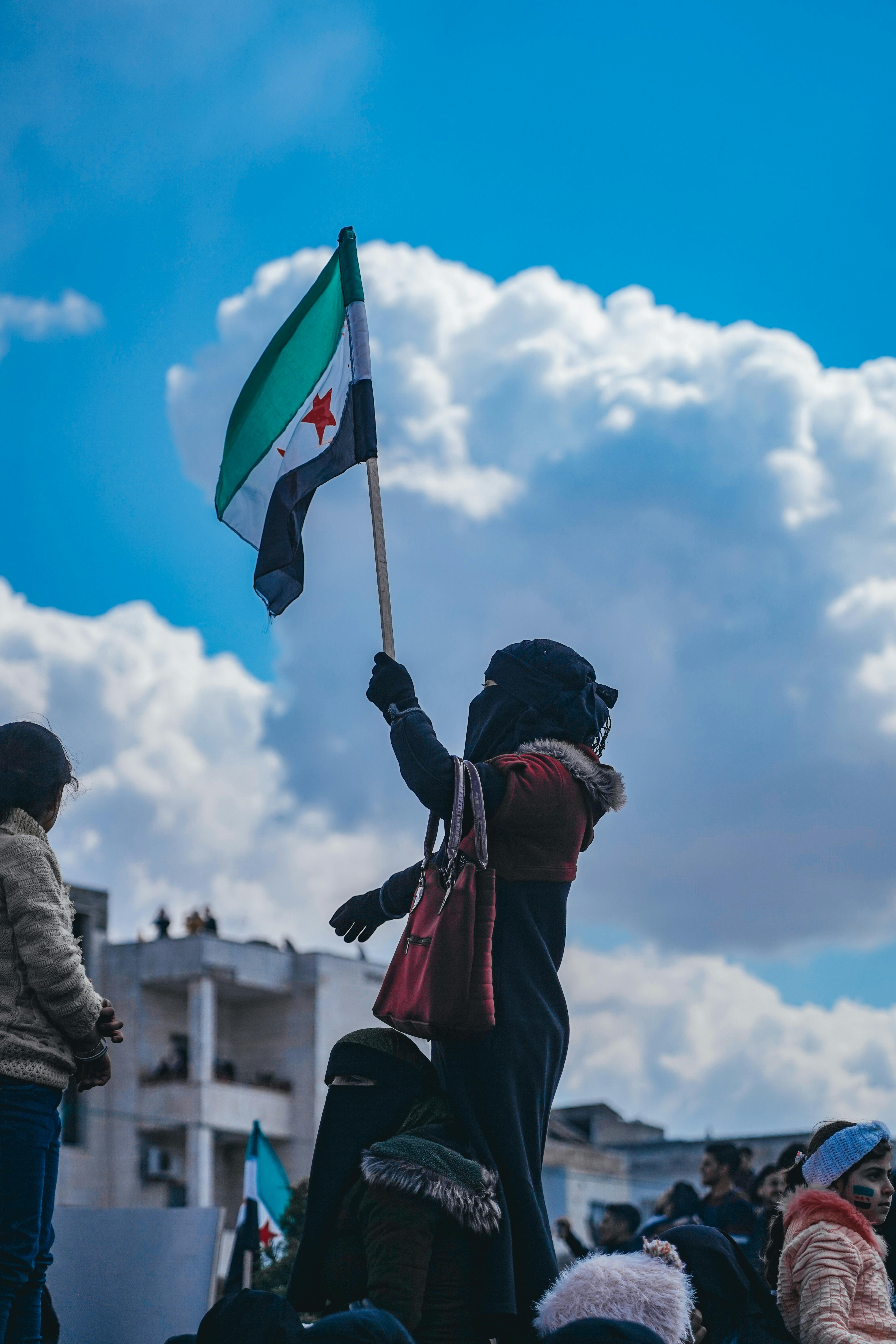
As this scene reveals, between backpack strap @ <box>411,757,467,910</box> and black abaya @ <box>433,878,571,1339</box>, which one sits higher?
backpack strap @ <box>411,757,467,910</box>

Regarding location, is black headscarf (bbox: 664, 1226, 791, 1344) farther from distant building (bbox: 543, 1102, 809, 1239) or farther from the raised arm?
distant building (bbox: 543, 1102, 809, 1239)

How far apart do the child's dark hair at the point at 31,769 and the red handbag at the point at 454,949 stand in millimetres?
1174

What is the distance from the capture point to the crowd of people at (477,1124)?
455 centimetres

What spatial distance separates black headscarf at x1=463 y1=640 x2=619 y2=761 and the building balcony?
130ft

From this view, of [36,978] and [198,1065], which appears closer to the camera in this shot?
[36,978]

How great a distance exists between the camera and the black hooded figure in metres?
4.79

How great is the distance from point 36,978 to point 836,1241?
253cm

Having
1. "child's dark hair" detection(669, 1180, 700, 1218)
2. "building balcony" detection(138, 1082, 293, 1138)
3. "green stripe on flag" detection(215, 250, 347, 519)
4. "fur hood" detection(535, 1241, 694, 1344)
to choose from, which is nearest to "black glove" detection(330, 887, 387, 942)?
"fur hood" detection(535, 1241, 694, 1344)

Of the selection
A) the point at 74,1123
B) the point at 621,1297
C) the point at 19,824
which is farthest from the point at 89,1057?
the point at 74,1123

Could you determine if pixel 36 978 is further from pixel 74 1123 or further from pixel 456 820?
pixel 74 1123

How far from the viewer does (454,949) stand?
4848 millimetres

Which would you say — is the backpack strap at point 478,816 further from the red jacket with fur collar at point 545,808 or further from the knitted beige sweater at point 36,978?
the knitted beige sweater at point 36,978

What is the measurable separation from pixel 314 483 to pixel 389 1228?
8.74ft

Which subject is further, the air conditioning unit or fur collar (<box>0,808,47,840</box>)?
the air conditioning unit
